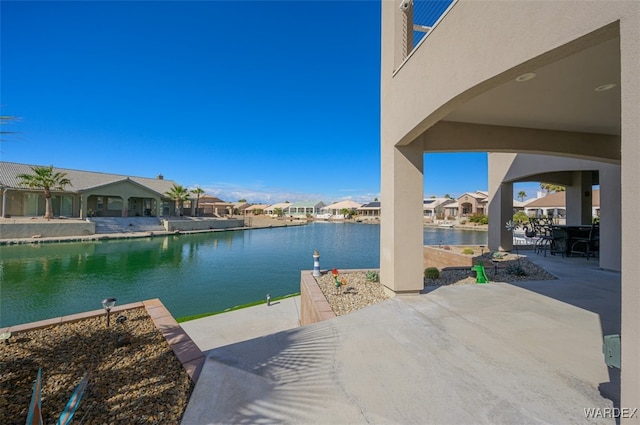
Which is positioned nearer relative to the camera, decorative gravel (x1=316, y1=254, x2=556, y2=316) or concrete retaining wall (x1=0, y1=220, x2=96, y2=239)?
decorative gravel (x1=316, y1=254, x2=556, y2=316)

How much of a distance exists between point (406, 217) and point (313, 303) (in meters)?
2.34

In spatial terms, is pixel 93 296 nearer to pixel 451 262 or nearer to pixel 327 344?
pixel 327 344

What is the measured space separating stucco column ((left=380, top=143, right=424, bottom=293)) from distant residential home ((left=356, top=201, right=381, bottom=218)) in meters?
59.0

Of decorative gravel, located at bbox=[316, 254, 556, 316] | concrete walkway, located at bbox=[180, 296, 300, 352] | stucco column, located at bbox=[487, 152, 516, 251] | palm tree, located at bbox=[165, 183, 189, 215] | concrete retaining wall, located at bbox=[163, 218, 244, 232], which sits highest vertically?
palm tree, located at bbox=[165, 183, 189, 215]

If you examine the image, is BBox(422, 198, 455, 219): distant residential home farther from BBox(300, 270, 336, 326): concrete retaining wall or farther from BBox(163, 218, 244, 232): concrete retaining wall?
BBox(300, 270, 336, 326): concrete retaining wall

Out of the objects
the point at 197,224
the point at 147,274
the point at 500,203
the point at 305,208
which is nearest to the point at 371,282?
the point at 500,203

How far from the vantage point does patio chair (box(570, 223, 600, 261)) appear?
9547mm

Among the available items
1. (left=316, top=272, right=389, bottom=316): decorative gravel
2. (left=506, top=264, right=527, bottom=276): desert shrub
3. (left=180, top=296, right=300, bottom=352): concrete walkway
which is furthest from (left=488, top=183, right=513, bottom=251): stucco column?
(left=180, top=296, right=300, bottom=352): concrete walkway

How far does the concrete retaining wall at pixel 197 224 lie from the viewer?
27953mm

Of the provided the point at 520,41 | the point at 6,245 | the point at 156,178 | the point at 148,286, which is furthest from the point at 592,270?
the point at 156,178

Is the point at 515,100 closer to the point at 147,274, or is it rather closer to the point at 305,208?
the point at 147,274

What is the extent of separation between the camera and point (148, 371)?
2797 mm

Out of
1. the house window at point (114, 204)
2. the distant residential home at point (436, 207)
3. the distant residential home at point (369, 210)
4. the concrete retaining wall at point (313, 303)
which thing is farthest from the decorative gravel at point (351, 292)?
the distant residential home at point (369, 210)

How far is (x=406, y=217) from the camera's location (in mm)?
5203
